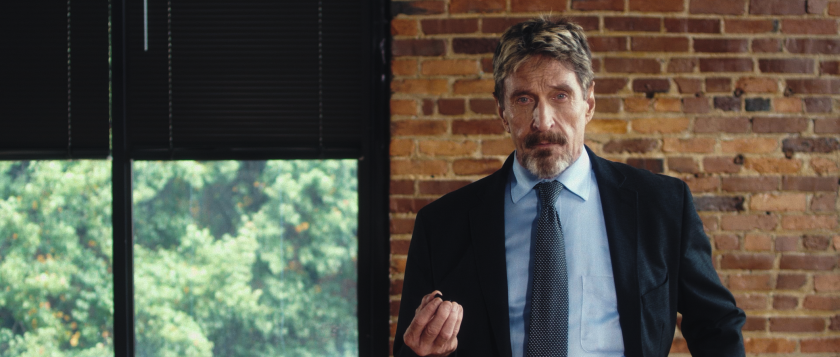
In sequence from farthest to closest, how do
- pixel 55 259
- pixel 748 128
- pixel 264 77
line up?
pixel 55 259 → pixel 264 77 → pixel 748 128

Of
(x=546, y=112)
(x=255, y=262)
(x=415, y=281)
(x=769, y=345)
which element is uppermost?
(x=546, y=112)

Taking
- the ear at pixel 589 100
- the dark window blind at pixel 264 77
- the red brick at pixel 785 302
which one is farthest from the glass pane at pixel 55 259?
the red brick at pixel 785 302

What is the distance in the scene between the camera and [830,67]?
181 cm

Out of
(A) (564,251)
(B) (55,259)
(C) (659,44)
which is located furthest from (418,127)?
(B) (55,259)

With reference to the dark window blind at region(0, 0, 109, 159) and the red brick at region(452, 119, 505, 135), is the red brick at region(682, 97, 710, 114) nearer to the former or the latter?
the red brick at region(452, 119, 505, 135)

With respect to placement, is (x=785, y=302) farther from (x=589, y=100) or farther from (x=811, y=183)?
(x=589, y=100)

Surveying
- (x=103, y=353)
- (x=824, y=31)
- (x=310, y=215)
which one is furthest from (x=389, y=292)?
(x=824, y=31)

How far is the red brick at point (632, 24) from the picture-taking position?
1.82 metres

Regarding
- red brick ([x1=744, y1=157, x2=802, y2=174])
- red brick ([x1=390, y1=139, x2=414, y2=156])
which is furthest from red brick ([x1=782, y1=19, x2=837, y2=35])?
red brick ([x1=390, y1=139, x2=414, y2=156])

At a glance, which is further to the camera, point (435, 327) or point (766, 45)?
point (766, 45)

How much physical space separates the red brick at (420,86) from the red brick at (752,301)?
1.37 m

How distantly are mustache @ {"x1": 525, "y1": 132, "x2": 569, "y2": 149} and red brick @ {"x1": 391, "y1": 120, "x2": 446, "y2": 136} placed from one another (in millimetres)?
674

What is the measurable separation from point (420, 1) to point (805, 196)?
164 cm

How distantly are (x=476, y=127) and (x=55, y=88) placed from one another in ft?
5.96
